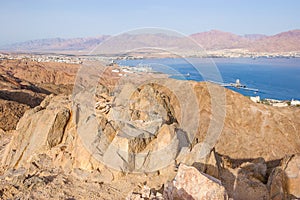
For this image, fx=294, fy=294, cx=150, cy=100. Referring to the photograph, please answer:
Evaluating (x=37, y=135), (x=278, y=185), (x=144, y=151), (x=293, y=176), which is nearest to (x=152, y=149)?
(x=144, y=151)

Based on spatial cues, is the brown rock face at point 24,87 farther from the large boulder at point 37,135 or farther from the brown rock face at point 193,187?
the brown rock face at point 193,187

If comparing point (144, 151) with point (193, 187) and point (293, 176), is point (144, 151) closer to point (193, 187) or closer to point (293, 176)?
point (193, 187)

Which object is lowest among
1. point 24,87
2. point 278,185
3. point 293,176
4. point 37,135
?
point 24,87

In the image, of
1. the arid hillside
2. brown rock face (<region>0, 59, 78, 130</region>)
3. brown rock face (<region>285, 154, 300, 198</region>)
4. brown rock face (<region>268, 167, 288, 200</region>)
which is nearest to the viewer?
brown rock face (<region>268, 167, 288, 200</region>)

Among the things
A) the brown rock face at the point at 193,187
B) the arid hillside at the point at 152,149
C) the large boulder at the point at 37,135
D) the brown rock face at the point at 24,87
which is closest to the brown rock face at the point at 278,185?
the arid hillside at the point at 152,149

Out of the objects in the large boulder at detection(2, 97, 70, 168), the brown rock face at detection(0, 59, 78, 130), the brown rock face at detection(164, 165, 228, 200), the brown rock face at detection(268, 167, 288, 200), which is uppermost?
the brown rock face at detection(164, 165, 228, 200)

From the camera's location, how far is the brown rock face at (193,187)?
578cm

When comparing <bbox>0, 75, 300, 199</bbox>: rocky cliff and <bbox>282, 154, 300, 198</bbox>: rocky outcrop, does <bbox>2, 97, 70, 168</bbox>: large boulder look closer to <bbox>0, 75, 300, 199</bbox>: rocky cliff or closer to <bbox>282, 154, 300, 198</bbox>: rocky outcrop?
<bbox>0, 75, 300, 199</bbox>: rocky cliff

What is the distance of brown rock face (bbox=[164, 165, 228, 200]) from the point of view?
5777 millimetres

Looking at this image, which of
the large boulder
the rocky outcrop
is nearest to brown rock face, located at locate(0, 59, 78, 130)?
the large boulder

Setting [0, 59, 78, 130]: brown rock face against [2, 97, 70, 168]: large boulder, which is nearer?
[2, 97, 70, 168]: large boulder

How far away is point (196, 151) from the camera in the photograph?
9.55 metres

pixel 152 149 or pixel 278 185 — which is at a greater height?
pixel 152 149

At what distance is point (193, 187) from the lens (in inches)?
237
